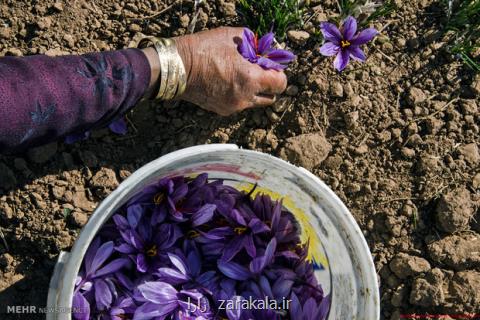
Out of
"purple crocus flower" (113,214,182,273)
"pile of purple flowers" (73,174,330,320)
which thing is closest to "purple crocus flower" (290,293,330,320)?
"pile of purple flowers" (73,174,330,320)

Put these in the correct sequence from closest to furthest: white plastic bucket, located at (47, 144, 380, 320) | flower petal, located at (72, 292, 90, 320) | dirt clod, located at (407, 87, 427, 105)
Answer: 1. white plastic bucket, located at (47, 144, 380, 320)
2. flower petal, located at (72, 292, 90, 320)
3. dirt clod, located at (407, 87, 427, 105)

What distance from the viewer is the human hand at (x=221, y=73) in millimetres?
1874

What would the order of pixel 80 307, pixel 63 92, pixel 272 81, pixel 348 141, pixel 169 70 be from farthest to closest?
pixel 348 141 < pixel 272 81 < pixel 169 70 < pixel 80 307 < pixel 63 92

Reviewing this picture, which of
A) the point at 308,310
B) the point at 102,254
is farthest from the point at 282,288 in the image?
the point at 102,254

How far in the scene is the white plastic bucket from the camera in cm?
144

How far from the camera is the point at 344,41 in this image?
1892 millimetres

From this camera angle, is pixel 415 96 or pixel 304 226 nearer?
pixel 304 226

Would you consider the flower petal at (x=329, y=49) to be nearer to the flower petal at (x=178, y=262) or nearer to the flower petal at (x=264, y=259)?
the flower petal at (x=264, y=259)

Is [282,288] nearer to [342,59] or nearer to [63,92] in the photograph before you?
[342,59]

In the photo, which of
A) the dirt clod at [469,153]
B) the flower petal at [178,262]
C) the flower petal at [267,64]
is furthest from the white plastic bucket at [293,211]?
the dirt clod at [469,153]

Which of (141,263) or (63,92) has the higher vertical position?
(63,92)

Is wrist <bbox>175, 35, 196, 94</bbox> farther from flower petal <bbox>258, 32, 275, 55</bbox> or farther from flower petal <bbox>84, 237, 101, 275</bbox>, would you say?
flower petal <bbox>84, 237, 101, 275</bbox>

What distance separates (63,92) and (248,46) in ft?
1.93

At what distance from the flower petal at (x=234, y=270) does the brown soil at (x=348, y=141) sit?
0.39 metres
